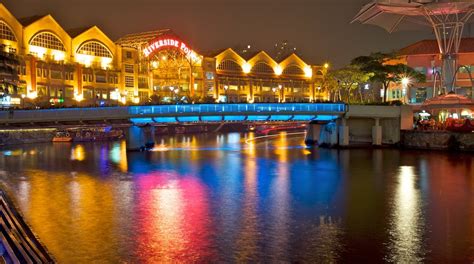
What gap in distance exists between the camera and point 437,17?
7981cm

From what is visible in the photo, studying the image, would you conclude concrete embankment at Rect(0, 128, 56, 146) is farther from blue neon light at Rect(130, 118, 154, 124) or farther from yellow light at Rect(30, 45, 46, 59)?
blue neon light at Rect(130, 118, 154, 124)

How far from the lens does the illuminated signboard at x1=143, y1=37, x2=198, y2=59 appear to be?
94.0 m

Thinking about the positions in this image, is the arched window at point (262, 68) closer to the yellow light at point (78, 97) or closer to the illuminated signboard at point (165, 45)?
the illuminated signboard at point (165, 45)

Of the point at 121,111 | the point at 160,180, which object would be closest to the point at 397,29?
the point at 121,111

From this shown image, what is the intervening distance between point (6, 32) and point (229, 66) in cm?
5730

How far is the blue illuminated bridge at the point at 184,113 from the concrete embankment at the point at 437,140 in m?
10.1

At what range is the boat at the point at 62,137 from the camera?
104756 millimetres

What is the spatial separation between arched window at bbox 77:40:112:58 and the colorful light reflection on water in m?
49.6

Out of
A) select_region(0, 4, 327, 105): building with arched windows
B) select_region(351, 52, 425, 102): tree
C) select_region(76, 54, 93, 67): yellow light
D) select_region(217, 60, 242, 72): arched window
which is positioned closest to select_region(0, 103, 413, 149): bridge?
select_region(0, 4, 327, 105): building with arched windows

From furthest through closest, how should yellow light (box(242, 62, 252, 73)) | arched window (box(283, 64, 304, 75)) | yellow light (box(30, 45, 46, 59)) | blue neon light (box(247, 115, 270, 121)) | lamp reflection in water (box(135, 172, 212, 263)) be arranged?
arched window (box(283, 64, 304, 75)), yellow light (box(242, 62, 252, 73)), yellow light (box(30, 45, 46, 59)), blue neon light (box(247, 115, 270, 121)), lamp reflection in water (box(135, 172, 212, 263))

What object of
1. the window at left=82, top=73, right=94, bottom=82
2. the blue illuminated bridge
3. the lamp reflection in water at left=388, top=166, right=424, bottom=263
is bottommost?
the lamp reflection in water at left=388, top=166, right=424, bottom=263

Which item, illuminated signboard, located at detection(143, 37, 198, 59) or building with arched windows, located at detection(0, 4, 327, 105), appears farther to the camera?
illuminated signboard, located at detection(143, 37, 198, 59)

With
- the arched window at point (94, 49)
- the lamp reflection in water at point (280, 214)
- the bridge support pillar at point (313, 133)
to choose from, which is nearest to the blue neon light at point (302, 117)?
the bridge support pillar at point (313, 133)

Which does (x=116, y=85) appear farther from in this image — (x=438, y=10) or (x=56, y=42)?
(x=438, y=10)
